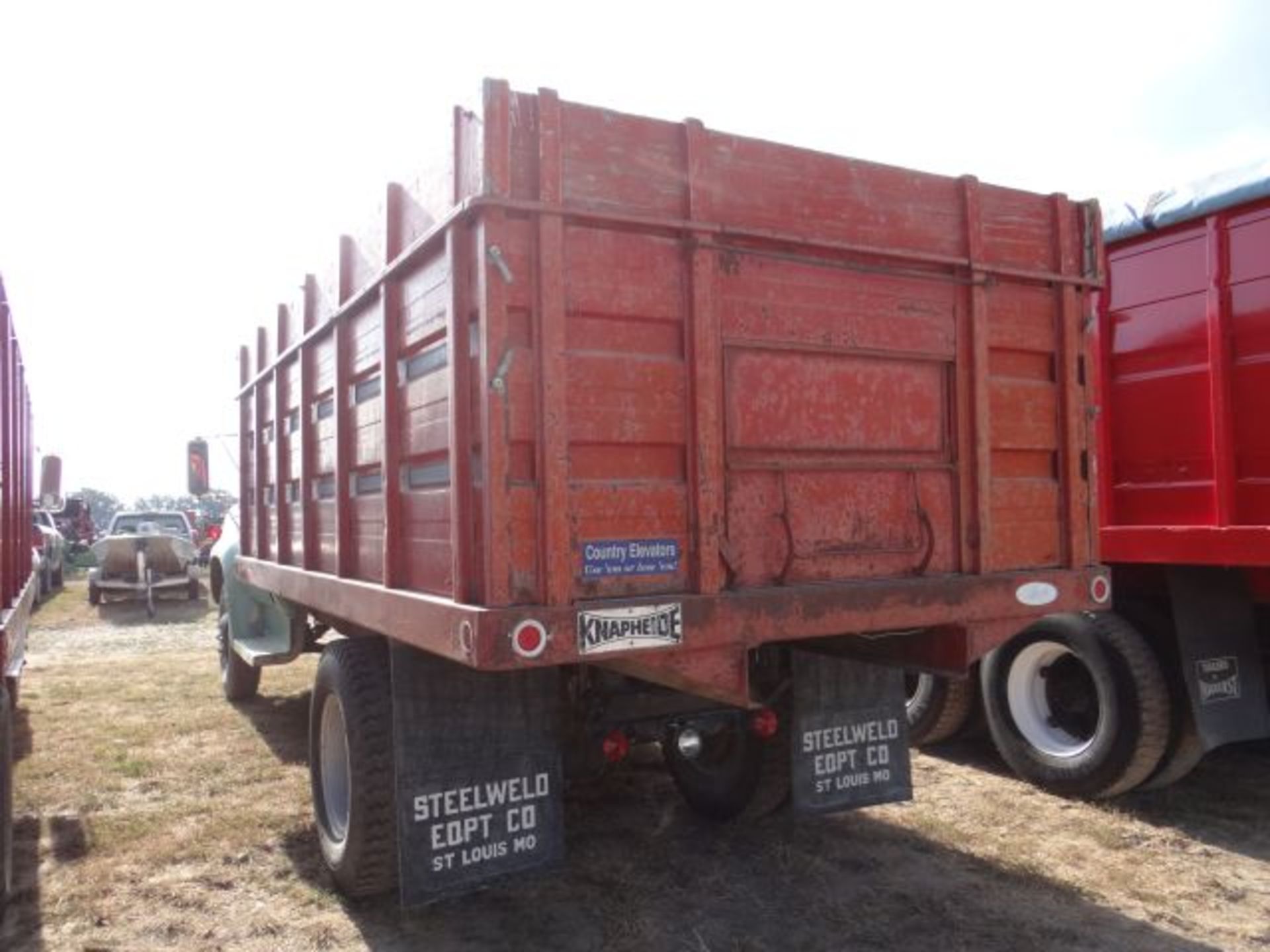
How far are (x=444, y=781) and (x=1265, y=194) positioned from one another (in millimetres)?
4068

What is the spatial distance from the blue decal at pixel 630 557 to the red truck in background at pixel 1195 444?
110 inches

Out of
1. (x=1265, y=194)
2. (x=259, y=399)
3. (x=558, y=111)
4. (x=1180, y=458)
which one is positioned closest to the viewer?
(x=558, y=111)

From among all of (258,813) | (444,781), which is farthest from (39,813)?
(444,781)

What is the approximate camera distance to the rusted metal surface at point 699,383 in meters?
2.79

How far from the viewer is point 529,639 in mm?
2695

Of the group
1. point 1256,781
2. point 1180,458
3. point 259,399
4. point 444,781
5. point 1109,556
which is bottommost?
point 1256,781

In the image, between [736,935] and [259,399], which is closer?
[736,935]

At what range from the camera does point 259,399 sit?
599 centimetres

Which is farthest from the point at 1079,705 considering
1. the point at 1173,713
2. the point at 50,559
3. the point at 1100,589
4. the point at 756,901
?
the point at 50,559

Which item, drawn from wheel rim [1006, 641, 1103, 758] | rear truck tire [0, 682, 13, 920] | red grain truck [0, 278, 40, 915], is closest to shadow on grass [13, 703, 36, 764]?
red grain truck [0, 278, 40, 915]

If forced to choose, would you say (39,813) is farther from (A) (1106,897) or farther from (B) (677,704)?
(A) (1106,897)

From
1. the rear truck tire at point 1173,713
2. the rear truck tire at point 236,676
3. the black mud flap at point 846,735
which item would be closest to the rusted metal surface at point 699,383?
the black mud flap at point 846,735

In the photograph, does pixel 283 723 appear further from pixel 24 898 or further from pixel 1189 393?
pixel 1189 393

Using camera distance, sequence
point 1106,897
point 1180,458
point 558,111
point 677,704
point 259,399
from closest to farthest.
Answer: point 558,111, point 1106,897, point 677,704, point 1180,458, point 259,399
